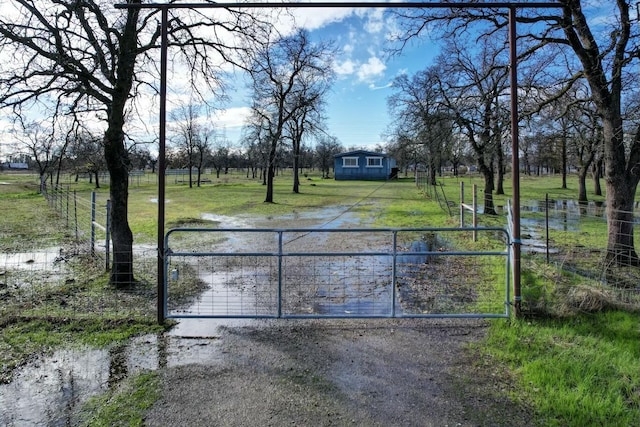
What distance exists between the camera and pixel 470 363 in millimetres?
4227

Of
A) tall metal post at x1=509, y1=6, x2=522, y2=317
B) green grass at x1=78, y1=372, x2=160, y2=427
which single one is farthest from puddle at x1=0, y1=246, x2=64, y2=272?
tall metal post at x1=509, y1=6, x2=522, y2=317

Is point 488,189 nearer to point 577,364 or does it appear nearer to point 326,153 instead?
point 577,364

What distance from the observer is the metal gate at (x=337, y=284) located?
17.7ft

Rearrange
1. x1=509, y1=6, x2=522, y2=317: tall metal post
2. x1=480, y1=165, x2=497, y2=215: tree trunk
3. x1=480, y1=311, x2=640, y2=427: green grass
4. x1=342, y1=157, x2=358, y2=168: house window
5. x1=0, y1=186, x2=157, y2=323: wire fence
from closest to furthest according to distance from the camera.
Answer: x1=480, y1=311, x2=640, y2=427: green grass
x1=509, y1=6, x2=522, y2=317: tall metal post
x1=0, y1=186, x2=157, y2=323: wire fence
x1=480, y1=165, x2=497, y2=215: tree trunk
x1=342, y1=157, x2=358, y2=168: house window

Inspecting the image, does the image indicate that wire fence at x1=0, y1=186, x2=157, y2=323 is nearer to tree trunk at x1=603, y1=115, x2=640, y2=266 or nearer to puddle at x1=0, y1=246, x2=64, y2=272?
puddle at x1=0, y1=246, x2=64, y2=272

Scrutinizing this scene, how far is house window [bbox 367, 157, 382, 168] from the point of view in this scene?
219 ft

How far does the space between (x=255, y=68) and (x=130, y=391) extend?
6241 millimetres

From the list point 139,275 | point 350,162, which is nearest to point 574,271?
point 139,275

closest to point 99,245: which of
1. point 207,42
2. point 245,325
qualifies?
point 207,42

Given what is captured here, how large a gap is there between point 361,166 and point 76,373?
2530 inches

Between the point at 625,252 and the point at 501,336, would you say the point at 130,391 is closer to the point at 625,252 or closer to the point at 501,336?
the point at 501,336

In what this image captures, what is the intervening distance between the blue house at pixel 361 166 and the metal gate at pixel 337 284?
56.2m

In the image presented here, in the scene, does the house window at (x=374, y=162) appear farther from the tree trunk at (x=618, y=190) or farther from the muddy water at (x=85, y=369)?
the muddy water at (x=85, y=369)

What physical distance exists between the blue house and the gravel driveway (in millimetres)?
62390
